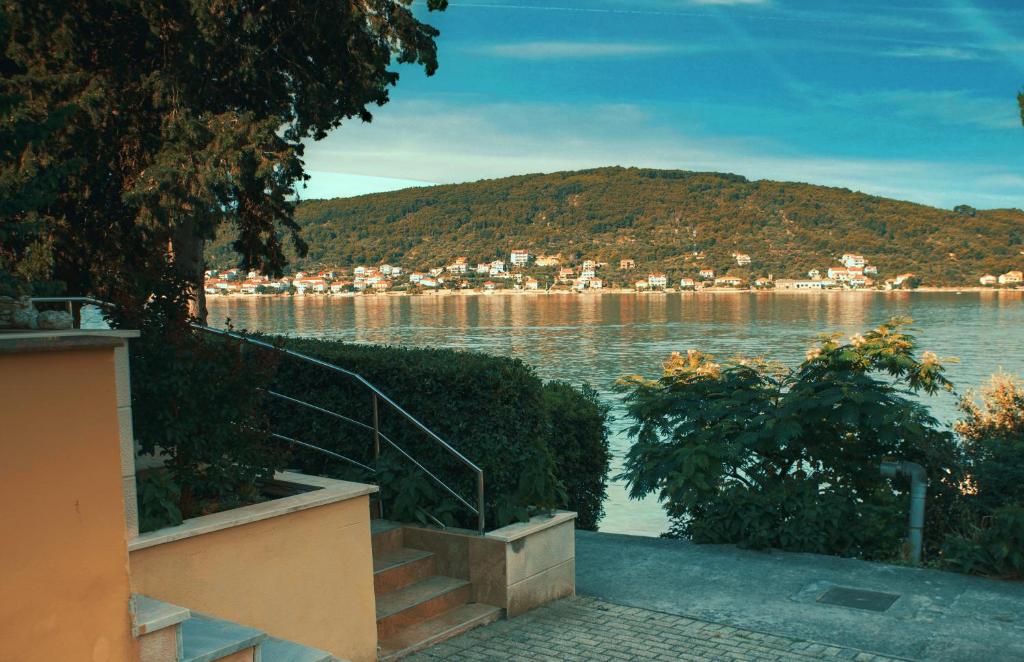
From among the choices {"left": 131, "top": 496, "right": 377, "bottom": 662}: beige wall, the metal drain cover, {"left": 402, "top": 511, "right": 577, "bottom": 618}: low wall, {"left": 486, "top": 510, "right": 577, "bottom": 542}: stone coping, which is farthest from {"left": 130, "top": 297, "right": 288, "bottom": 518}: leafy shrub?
the metal drain cover

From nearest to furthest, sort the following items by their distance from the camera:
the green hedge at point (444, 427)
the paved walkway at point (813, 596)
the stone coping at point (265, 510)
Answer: the stone coping at point (265, 510), the paved walkway at point (813, 596), the green hedge at point (444, 427)

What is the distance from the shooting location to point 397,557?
685cm

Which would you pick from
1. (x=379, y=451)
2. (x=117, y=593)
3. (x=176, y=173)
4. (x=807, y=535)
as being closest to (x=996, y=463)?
(x=807, y=535)

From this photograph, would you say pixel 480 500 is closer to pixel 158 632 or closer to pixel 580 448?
pixel 158 632

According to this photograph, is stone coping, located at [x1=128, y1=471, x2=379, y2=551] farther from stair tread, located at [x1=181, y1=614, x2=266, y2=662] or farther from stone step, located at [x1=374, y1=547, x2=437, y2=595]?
stone step, located at [x1=374, y1=547, x2=437, y2=595]

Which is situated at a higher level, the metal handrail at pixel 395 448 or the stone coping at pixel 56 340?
the stone coping at pixel 56 340

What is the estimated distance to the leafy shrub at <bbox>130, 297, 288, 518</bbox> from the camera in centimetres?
511

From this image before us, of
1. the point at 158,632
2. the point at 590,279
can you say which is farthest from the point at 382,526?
the point at 590,279

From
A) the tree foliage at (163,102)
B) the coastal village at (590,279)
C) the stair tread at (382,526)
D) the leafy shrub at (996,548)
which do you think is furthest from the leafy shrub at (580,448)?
the coastal village at (590,279)

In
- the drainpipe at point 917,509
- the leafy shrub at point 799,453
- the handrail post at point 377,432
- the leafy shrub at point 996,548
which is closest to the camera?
the handrail post at point 377,432

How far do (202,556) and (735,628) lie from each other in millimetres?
3766

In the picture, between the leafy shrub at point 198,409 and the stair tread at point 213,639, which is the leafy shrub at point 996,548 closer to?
the leafy shrub at point 198,409

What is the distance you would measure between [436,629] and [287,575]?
1423 mm

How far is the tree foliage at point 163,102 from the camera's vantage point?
35.4ft
